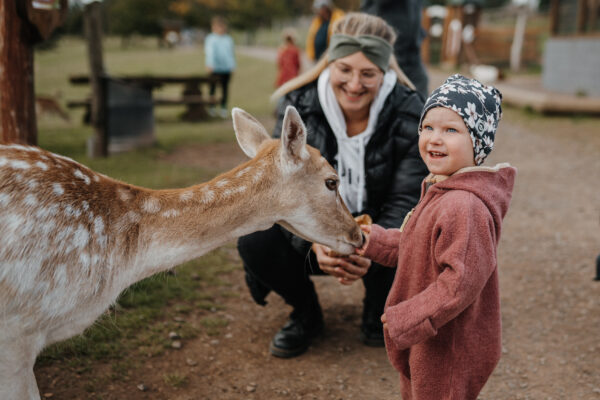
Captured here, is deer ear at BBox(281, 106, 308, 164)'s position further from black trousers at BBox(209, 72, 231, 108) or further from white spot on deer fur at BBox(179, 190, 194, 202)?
black trousers at BBox(209, 72, 231, 108)

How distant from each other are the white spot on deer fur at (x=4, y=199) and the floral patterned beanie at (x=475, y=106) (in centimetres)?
162

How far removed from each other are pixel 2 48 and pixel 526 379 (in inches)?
148

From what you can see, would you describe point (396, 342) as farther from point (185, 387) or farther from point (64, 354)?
point (64, 354)

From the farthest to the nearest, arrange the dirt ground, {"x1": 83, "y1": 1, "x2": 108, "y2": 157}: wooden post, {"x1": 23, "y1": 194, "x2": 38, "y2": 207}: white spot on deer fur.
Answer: {"x1": 83, "y1": 1, "x2": 108, "y2": 157}: wooden post < the dirt ground < {"x1": 23, "y1": 194, "x2": 38, "y2": 207}: white spot on deer fur

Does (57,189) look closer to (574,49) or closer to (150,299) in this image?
(150,299)

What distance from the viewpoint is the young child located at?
1986 mm

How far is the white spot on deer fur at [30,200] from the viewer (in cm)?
230

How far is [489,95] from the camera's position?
84.1 inches

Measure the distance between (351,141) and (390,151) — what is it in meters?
0.23

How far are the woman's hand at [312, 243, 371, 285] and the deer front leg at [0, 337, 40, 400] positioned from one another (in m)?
1.35

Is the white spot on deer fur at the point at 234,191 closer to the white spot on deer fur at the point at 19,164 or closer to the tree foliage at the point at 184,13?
the white spot on deer fur at the point at 19,164

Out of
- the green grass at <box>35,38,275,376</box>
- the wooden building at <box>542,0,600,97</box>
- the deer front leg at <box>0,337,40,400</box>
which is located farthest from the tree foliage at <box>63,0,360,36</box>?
the deer front leg at <box>0,337,40,400</box>

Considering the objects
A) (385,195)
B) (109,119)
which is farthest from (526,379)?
(109,119)

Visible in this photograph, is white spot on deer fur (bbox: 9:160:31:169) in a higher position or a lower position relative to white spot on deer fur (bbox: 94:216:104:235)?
higher
